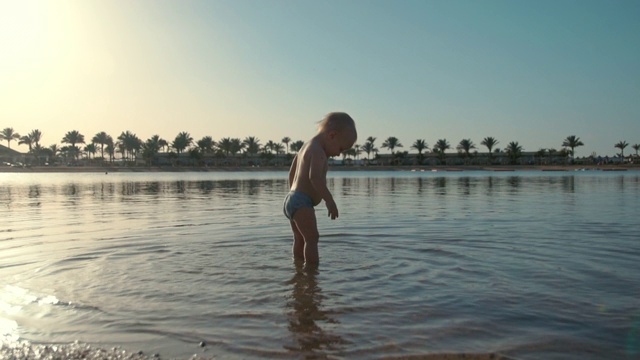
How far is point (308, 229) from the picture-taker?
5809mm

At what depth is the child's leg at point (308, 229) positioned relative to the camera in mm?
5797

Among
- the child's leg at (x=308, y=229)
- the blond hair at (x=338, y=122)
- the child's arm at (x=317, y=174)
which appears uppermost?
the blond hair at (x=338, y=122)

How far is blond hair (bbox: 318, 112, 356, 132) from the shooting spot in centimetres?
585

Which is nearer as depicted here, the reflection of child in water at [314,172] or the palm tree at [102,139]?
the reflection of child in water at [314,172]

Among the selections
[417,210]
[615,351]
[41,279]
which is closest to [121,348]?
[41,279]

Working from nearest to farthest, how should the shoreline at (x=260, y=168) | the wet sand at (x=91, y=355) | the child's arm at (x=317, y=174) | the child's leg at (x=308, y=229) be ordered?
the wet sand at (x=91, y=355)
the child's arm at (x=317, y=174)
the child's leg at (x=308, y=229)
the shoreline at (x=260, y=168)

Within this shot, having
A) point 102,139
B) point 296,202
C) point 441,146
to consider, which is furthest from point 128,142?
point 296,202

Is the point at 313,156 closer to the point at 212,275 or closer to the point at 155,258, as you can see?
the point at 212,275

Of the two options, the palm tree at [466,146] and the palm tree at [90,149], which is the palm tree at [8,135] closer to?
the palm tree at [90,149]

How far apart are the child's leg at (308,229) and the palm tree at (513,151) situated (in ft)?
551

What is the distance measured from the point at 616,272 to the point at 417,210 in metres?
8.88

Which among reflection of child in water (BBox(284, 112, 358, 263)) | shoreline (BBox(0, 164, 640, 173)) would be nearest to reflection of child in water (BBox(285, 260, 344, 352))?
reflection of child in water (BBox(284, 112, 358, 263))

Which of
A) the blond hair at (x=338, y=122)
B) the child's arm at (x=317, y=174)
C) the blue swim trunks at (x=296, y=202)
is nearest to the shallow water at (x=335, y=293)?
the blue swim trunks at (x=296, y=202)

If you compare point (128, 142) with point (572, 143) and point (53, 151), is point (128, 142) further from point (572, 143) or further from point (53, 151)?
point (572, 143)
